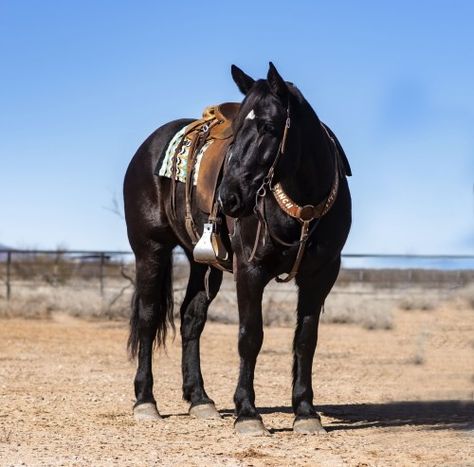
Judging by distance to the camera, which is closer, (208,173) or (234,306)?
(208,173)

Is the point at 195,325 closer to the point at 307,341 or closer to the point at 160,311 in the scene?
the point at 160,311

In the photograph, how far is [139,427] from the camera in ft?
24.4

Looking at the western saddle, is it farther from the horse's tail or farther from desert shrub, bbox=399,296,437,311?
desert shrub, bbox=399,296,437,311

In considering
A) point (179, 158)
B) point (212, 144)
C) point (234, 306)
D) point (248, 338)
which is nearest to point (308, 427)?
point (248, 338)

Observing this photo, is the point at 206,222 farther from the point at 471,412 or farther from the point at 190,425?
the point at 471,412

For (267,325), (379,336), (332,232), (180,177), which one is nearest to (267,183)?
(332,232)

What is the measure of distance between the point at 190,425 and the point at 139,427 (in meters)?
0.43

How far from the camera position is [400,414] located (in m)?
8.24

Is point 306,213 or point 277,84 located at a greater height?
point 277,84

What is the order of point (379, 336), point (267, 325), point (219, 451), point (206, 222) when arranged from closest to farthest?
1. point (219, 451)
2. point (206, 222)
3. point (379, 336)
4. point (267, 325)

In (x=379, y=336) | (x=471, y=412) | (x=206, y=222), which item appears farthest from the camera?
(x=379, y=336)

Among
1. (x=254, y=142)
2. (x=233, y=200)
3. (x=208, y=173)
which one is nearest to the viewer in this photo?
(x=233, y=200)

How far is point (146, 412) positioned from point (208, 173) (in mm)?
1995

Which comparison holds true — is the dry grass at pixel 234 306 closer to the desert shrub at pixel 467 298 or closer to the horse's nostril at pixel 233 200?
the desert shrub at pixel 467 298
